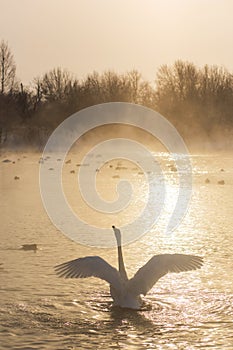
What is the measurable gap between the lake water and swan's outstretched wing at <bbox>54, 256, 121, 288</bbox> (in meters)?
0.28

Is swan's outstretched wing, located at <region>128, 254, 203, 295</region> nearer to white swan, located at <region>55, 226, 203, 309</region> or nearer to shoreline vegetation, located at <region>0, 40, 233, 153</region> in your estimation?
white swan, located at <region>55, 226, 203, 309</region>

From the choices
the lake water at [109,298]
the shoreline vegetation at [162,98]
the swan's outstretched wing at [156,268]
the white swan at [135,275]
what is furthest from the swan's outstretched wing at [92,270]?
the shoreline vegetation at [162,98]

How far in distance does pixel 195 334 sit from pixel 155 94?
172 feet

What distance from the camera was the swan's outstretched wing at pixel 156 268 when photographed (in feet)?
22.6

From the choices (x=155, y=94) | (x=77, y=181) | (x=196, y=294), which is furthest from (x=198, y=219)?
(x=155, y=94)

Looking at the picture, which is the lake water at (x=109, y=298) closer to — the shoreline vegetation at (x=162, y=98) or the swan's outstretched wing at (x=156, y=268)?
the swan's outstretched wing at (x=156, y=268)

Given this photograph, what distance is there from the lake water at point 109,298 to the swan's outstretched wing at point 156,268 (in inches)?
9.9

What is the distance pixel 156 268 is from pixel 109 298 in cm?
70

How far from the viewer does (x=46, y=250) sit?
9695 millimetres

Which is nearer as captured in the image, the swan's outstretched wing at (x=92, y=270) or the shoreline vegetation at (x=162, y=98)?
the swan's outstretched wing at (x=92, y=270)

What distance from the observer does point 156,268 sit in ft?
22.8

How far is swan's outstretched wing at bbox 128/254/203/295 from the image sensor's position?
6.88 meters

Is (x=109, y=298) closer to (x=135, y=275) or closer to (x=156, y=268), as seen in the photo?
(x=135, y=275)

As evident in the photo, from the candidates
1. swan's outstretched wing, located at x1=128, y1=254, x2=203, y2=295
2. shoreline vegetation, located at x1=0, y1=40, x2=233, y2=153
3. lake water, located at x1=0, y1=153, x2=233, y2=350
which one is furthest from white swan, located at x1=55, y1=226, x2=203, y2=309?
shoreline vegetation, located at x1=0, y1=40, x2=233, y2=153
